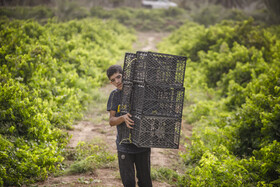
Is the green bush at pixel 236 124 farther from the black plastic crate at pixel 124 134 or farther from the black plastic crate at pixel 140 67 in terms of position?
the black plastic crate at pixel 140 67

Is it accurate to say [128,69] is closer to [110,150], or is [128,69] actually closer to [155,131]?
[155,131]

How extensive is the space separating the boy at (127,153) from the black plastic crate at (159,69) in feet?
1.01

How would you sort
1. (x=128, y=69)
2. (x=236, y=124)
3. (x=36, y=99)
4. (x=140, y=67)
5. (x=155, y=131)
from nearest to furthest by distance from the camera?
(x=155, y=131) → (x=140, y=67) → (x=128, y=69) → (x=236, y=124) → (x=36, y=99)

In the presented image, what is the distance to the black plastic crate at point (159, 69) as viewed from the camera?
3009 mm

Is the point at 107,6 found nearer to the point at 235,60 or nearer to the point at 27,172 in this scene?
the point at 235,60

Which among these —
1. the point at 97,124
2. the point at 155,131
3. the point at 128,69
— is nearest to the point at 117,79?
the point at 128,69

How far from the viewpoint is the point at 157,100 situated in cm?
300

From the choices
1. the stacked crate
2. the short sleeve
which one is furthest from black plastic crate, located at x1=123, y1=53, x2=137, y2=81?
the short sleeve

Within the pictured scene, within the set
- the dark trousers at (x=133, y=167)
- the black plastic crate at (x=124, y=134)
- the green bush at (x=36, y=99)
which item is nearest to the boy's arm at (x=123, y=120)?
the black plastic crate at (x=124, y=134)

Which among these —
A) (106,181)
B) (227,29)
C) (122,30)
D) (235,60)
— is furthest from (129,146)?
(122,30)

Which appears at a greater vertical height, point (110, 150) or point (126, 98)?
point (126, 98)

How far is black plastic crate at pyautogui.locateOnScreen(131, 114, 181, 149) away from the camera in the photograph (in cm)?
293

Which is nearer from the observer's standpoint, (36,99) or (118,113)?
(118,113)

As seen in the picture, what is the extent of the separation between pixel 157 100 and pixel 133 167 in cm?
83
